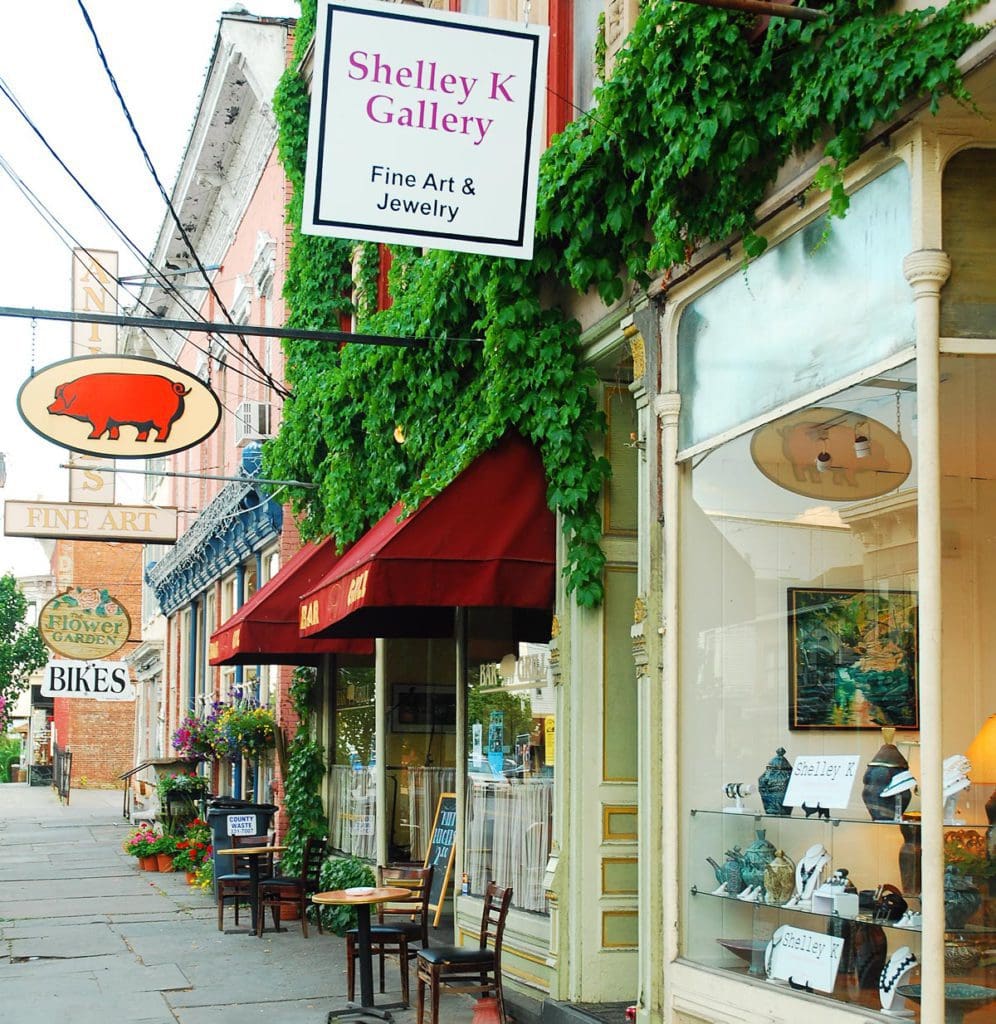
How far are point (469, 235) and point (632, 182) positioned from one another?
1202mm

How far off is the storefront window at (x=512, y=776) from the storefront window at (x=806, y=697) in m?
2.41

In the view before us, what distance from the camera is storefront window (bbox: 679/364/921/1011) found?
21.7ft

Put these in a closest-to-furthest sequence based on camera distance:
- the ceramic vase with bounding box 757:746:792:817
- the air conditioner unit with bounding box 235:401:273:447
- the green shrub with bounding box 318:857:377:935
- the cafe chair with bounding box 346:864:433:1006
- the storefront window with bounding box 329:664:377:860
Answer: the ceramic vase with bounding box 757:746:792:817 → the cafe chair with bounding box 346:864:433:1006 → the green shrub with bounding box 318:857:377:935 → the storefront window with bounding box 329:664:377:860 → the air conditioner unit with bounding box 235:401:273:447

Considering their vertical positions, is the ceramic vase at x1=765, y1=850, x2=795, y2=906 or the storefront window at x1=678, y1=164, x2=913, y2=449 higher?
the storefront window at x1=678, y1=164, x2=913, y2=449

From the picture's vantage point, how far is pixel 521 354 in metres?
9.72

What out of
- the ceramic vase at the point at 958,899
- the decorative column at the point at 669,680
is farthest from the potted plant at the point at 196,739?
the ceramic vase at the point at 958,899

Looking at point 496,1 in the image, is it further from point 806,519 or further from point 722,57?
point 806,519

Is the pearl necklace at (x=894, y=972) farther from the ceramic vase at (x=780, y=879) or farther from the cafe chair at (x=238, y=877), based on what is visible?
the cafe chair at (x=238, y=877)

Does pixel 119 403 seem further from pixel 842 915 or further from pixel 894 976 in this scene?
pixel 894 976

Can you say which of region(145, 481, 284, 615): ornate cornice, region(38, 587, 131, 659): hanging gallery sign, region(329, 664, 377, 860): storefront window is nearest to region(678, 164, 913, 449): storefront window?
region(329, 664, 377, 860): storefront window

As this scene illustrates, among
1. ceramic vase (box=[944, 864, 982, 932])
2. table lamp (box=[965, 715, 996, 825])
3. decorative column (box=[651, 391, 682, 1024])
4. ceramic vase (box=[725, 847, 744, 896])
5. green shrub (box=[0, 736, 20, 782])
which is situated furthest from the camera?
green shrub (box=[0, 736, 20, 782])

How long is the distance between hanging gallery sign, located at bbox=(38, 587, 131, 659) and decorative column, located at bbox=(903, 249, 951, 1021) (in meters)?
24.1

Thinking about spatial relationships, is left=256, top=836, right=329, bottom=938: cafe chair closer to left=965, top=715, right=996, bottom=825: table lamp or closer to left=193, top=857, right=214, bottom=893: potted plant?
left=193, top=857, right=214, bottom=893: potted plant

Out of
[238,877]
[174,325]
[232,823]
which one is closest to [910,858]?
[174,325]
